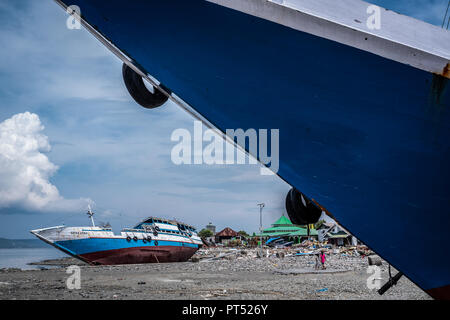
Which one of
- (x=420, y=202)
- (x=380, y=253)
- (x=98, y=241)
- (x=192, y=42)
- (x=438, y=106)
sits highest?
(x=192, y=42)

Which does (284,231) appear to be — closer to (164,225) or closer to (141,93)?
(164,225)

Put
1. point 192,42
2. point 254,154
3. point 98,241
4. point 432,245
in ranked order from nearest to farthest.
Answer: point 192,42 < point 432,245 < point 254,154 < point 98,241

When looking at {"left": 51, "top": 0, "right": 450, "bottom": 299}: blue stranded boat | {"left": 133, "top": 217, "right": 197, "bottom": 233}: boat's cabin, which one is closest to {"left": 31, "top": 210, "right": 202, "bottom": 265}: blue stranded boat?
{"left": 133, "top": 217, "right": 197, "bottom": 233}: boat's cabin

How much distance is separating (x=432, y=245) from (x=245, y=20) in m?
3.02

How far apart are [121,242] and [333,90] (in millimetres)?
25044

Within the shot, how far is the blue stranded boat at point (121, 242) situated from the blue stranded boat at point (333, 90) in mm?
23429

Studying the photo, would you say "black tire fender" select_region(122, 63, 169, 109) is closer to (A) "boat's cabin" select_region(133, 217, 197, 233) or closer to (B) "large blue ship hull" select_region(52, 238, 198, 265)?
(B) "large blue ship hull" select_region(52, 238, 198, 265)

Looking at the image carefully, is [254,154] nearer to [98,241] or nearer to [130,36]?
[130,36]

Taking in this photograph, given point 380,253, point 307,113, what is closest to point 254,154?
point 307,113

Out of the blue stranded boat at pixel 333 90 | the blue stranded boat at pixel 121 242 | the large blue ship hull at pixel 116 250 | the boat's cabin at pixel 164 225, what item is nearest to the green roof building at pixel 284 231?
the boat's cabin at pixel 164 225

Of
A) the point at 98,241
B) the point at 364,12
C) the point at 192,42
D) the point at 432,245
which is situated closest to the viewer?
the point at 364,12

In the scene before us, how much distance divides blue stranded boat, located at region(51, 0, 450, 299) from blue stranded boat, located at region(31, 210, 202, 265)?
23.4 m

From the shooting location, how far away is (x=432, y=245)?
12.3 ft

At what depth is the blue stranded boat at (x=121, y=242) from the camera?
976 inches
